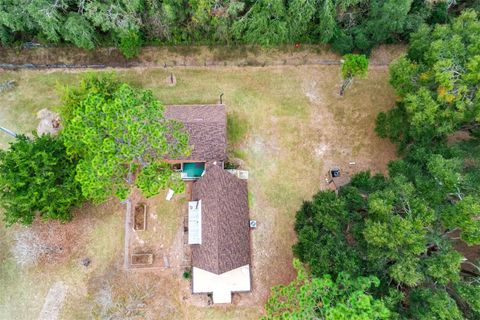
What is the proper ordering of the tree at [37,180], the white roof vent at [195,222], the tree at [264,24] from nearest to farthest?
the tree at [37,180], the white roof vent at [195,222], the tree at [264,24]

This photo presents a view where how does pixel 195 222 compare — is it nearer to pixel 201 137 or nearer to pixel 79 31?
pixel 201 137

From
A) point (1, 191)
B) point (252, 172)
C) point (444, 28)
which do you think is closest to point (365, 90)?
point (444, 28)

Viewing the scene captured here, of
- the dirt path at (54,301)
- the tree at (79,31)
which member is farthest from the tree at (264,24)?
the dirt path at (54,301)

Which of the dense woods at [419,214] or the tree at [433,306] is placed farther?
the dense woods at [419,214]

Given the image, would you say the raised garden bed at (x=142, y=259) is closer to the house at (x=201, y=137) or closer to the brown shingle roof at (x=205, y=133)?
the house at (x=201, y=137)

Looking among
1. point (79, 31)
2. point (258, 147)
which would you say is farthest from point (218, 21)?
point (79, 31)

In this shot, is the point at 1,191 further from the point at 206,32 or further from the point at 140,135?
the point at 206,32

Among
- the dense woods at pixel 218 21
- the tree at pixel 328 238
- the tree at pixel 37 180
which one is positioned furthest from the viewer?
the dense woods at pixel 218 21
